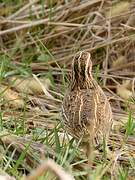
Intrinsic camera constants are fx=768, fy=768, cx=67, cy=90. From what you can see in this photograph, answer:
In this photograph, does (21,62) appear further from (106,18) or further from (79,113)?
(79,113)

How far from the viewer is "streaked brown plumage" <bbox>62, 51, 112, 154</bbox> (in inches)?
168

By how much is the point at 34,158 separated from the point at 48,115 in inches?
47.8

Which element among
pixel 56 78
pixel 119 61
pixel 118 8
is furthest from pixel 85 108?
pixel 118 8

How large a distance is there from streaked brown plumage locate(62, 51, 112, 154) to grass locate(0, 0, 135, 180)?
0.41 feet

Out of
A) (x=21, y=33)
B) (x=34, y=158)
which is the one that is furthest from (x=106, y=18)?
(x=34, y=158)

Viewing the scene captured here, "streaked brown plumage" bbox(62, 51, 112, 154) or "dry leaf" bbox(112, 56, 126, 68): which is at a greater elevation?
"dry leaf" bbox(112, 56, 126, 68)

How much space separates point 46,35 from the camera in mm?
6984

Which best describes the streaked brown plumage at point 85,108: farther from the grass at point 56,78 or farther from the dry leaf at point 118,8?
the dry leaf at point 118,8

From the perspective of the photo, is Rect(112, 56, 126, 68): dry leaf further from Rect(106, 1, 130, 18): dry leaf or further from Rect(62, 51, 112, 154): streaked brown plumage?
Rect(62, 51, 112, 154): streaked brown plumage

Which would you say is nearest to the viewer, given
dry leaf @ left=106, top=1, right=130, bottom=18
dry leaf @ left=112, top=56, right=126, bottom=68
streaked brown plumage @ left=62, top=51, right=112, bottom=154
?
streaked brown plumage @ left=62, top=51, right=112, bottom=154

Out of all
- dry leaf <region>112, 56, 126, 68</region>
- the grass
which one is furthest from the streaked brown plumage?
dry leaf <region>112, 56, 126, 68</region>

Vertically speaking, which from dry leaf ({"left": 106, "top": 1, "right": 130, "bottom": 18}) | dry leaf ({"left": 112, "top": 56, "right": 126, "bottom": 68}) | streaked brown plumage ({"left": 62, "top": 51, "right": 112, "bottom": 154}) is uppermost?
dry leaf ({"left": 106, "top": 1, "right": 130, "bottom": 18})

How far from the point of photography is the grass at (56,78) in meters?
4.42

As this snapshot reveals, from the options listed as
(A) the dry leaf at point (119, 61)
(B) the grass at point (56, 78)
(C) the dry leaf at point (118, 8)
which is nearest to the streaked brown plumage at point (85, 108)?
(B) the grass at point (56, 78)
